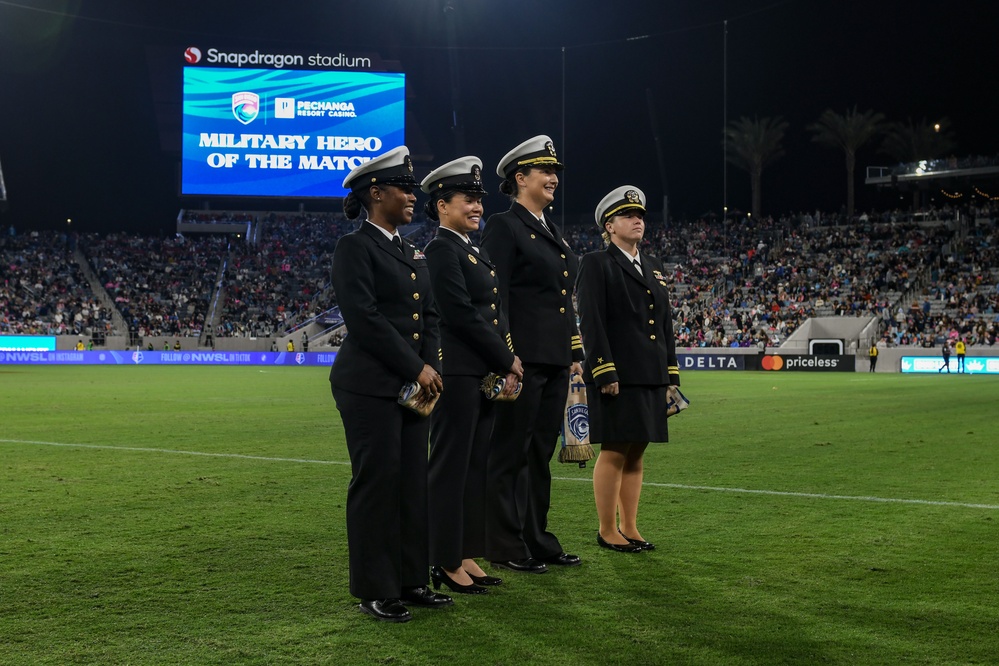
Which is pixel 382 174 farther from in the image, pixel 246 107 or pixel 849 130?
pixel 849 130

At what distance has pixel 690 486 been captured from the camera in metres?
9.93

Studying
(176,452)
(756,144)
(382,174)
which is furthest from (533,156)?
(756,144)

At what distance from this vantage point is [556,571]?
6301mm

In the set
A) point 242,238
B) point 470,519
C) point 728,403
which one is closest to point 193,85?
point 242,238

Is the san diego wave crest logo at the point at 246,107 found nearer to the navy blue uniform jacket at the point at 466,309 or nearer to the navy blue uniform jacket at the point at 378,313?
the navy blue uniform jacket at the point at 466,309

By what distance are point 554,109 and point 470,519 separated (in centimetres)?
6263

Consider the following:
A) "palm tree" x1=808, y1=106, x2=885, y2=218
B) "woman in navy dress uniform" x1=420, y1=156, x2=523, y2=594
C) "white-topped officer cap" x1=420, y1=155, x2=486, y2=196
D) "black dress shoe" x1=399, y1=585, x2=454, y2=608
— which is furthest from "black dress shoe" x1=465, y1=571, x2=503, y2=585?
"palm tree" x1=808, y1=106, x2=885, y2=218

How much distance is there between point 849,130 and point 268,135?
3345cm

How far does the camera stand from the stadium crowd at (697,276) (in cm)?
4809

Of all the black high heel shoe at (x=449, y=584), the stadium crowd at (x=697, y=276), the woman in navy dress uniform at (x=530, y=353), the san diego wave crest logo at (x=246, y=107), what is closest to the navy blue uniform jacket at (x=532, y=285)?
the woman in navy dress uniform at (x=530, y=353)

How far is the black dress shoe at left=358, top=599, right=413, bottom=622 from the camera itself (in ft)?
16.9

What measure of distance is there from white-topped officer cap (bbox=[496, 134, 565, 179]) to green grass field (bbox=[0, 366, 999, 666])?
253cm

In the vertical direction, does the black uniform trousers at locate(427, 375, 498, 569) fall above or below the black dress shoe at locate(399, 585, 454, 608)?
above

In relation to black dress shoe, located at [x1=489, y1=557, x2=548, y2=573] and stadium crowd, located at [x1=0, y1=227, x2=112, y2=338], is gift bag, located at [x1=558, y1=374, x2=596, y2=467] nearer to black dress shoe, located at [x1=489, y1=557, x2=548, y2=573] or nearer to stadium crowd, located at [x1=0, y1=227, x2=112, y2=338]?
black dress shoe, located at [x1=489, y1=557, x2=548, y2=573]
